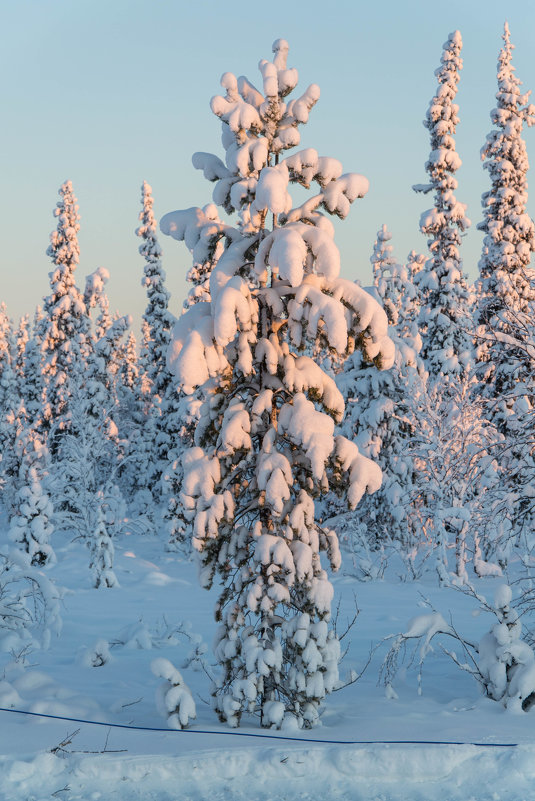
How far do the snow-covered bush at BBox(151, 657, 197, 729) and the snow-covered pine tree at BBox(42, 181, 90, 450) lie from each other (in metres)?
26.4

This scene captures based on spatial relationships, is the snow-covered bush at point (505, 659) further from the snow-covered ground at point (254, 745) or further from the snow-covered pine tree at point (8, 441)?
the snow-covered pine tree at point (8, 441)

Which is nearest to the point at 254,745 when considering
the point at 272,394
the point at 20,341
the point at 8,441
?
the point at 272,394

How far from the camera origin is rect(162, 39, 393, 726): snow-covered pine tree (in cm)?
766

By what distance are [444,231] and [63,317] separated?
55.2 feet

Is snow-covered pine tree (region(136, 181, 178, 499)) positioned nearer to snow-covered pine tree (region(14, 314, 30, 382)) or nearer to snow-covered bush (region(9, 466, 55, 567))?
snow-covered bush (region(9, 466, 55, 567))

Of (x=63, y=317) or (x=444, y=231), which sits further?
(x=63, y=317)

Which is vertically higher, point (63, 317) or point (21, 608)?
point (63, 317)

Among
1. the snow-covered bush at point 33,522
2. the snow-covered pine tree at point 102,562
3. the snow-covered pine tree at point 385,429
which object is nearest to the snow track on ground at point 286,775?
the snow-covered pine tree at point 102,562

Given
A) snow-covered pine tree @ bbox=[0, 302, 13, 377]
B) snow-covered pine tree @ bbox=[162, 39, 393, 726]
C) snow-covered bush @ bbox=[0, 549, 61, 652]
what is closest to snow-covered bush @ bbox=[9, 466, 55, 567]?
snow-covered bush @ bbox=[0, 549, 61, 652]

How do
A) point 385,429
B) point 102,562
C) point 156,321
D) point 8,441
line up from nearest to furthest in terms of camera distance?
point 102,562
point 385,429
point 156,321
point 8,441

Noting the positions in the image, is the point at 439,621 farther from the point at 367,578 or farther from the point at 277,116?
the point at 367,578

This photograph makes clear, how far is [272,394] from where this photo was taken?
8.13 metres

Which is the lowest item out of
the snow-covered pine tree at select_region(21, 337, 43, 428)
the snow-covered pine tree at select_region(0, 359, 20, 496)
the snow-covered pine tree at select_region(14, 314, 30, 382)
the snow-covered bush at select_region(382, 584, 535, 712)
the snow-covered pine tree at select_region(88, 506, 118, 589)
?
the snow-covered pine tree at select_region(88, 506, 118, 589)

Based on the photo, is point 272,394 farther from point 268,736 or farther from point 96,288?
point 96,288
